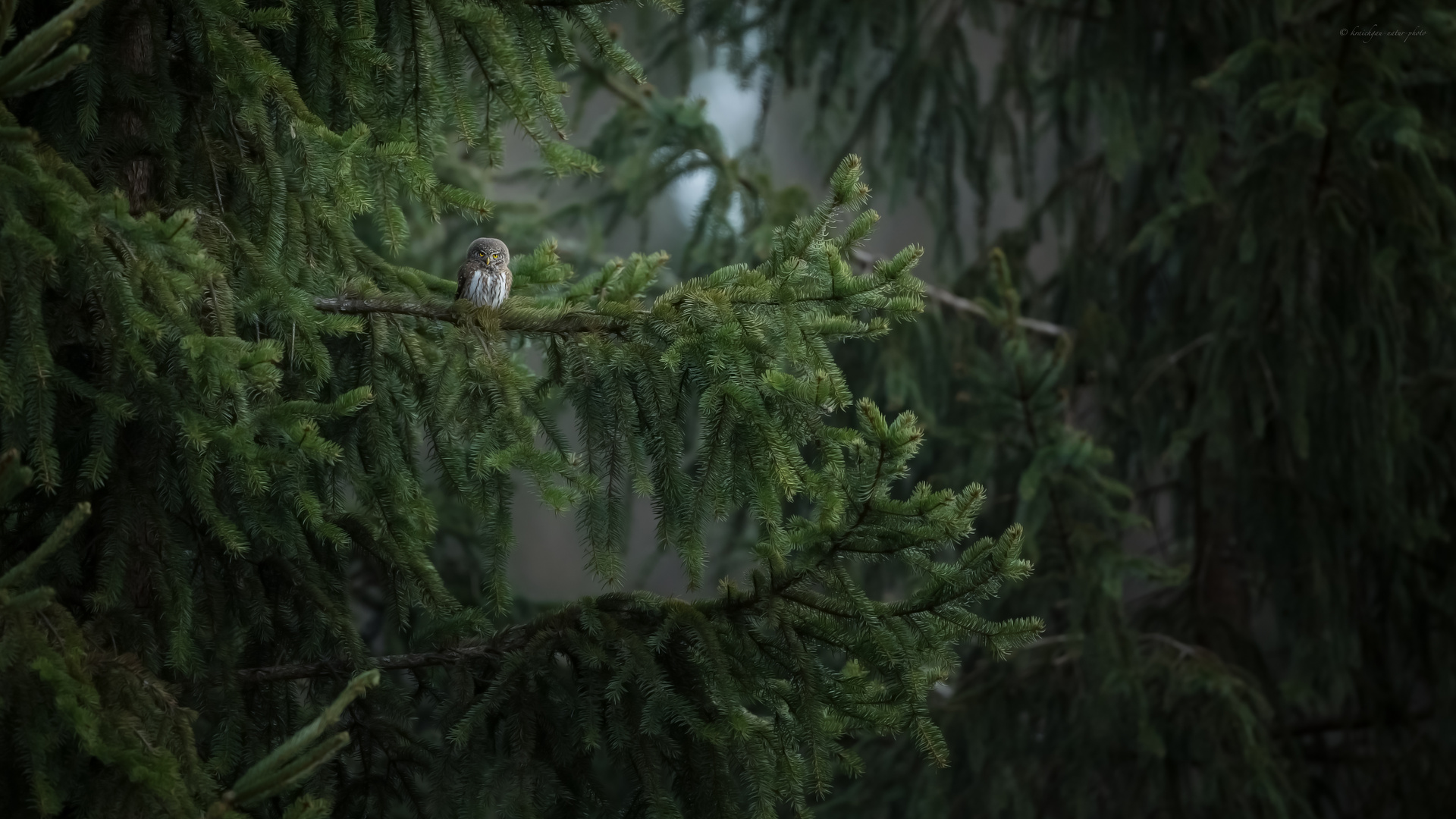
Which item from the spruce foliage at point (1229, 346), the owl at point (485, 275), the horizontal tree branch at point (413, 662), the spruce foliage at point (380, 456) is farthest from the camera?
the spruce foliage at point (1229, 346)

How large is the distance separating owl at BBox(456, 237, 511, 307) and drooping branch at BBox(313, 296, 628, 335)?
25 centimetres

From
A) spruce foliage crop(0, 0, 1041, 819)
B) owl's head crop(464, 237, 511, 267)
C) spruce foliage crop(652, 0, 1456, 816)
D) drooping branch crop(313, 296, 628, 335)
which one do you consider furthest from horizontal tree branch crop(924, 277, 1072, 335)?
drooping branch crop(313, 296, 628, 335)

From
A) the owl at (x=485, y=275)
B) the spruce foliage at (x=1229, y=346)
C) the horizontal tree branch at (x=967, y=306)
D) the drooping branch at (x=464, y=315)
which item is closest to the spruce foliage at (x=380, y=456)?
the drooping branch at (x=464, y=315)

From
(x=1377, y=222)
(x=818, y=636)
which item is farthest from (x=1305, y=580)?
(x=818, y=636)

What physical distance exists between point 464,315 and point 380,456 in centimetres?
31

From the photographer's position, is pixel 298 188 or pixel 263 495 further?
pixel 298 188

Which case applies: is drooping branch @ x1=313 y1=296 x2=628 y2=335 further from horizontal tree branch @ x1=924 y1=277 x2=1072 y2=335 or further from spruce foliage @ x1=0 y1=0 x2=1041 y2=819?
horizontal tree branch @ x1=924 y1=277 x2=1072 y2=335

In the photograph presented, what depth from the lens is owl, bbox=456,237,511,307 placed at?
2.39 m

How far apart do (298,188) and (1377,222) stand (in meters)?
3.60

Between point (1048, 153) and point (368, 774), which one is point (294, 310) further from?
point (1048, 153)

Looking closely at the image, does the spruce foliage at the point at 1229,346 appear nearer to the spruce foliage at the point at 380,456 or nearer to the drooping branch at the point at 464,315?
the spruce foliage at the point at 380,456

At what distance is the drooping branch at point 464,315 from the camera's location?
2.01 meters

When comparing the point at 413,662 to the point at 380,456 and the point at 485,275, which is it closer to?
the point at 380,456

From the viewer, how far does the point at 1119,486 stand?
3496 mm
